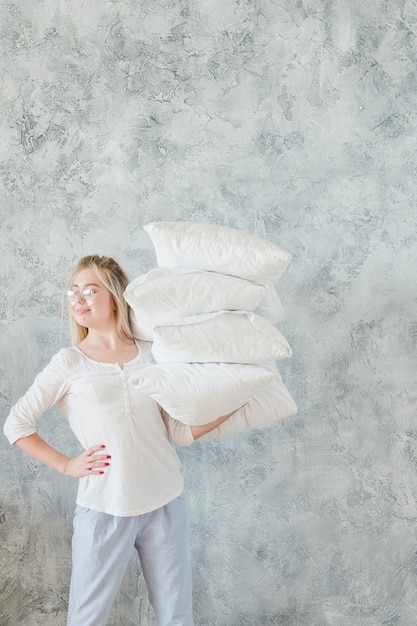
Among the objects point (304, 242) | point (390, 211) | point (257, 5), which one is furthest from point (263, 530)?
point (257, 5)

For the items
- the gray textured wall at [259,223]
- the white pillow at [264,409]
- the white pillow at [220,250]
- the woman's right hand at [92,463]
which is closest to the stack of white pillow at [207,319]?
the white pillow at [220,250]

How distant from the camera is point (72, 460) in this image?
1814 millimetres

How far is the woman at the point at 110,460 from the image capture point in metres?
1.77

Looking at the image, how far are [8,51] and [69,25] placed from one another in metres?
0.21

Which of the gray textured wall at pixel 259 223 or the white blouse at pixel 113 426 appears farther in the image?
the gray textured wall at pixel 259 223

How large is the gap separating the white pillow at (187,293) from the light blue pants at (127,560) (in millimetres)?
526

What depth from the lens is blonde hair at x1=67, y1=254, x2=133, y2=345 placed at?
1.87m

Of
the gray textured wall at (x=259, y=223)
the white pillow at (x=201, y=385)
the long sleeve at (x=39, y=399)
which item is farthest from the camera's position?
the gray textured wall at (x=259, y=223)

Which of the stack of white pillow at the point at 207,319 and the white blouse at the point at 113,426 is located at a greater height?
the stack of white pillow at the point at 207,319

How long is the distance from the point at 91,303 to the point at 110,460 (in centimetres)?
41

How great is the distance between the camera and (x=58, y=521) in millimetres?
2193

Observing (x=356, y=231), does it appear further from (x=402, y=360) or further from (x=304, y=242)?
(x=402, y=360)

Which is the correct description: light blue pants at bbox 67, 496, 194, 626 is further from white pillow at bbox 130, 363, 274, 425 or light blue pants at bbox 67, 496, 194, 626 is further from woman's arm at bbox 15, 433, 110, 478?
white pillow at bbox 130, 363, 274, 425

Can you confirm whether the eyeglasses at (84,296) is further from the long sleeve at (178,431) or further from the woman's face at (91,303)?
the long sleeve at (178,431)
